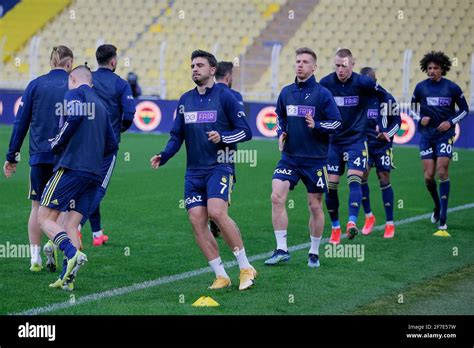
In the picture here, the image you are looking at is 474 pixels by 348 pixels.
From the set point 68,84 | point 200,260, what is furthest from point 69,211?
point 200,260

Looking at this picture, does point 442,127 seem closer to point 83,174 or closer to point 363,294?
point 363,294

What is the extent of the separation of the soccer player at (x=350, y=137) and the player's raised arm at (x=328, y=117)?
173cm

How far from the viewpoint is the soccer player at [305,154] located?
11.2m

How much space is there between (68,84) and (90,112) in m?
0.93

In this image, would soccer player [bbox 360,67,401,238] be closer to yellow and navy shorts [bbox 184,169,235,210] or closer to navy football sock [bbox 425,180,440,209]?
navy football sock [bbox 425,180,440,209]

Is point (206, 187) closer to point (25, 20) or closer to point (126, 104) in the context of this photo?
point (126, 104)

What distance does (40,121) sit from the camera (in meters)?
10.5

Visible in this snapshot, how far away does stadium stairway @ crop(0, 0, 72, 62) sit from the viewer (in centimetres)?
4300

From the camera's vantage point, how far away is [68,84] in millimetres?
10344

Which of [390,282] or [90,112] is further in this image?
[390,282]

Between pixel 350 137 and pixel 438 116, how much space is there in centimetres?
236

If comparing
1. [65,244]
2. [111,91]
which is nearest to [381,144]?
[111,91]

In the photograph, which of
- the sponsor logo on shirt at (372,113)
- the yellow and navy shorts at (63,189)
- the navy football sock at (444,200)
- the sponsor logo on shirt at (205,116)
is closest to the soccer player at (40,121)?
the yellow and navy shorts at (63,189)
